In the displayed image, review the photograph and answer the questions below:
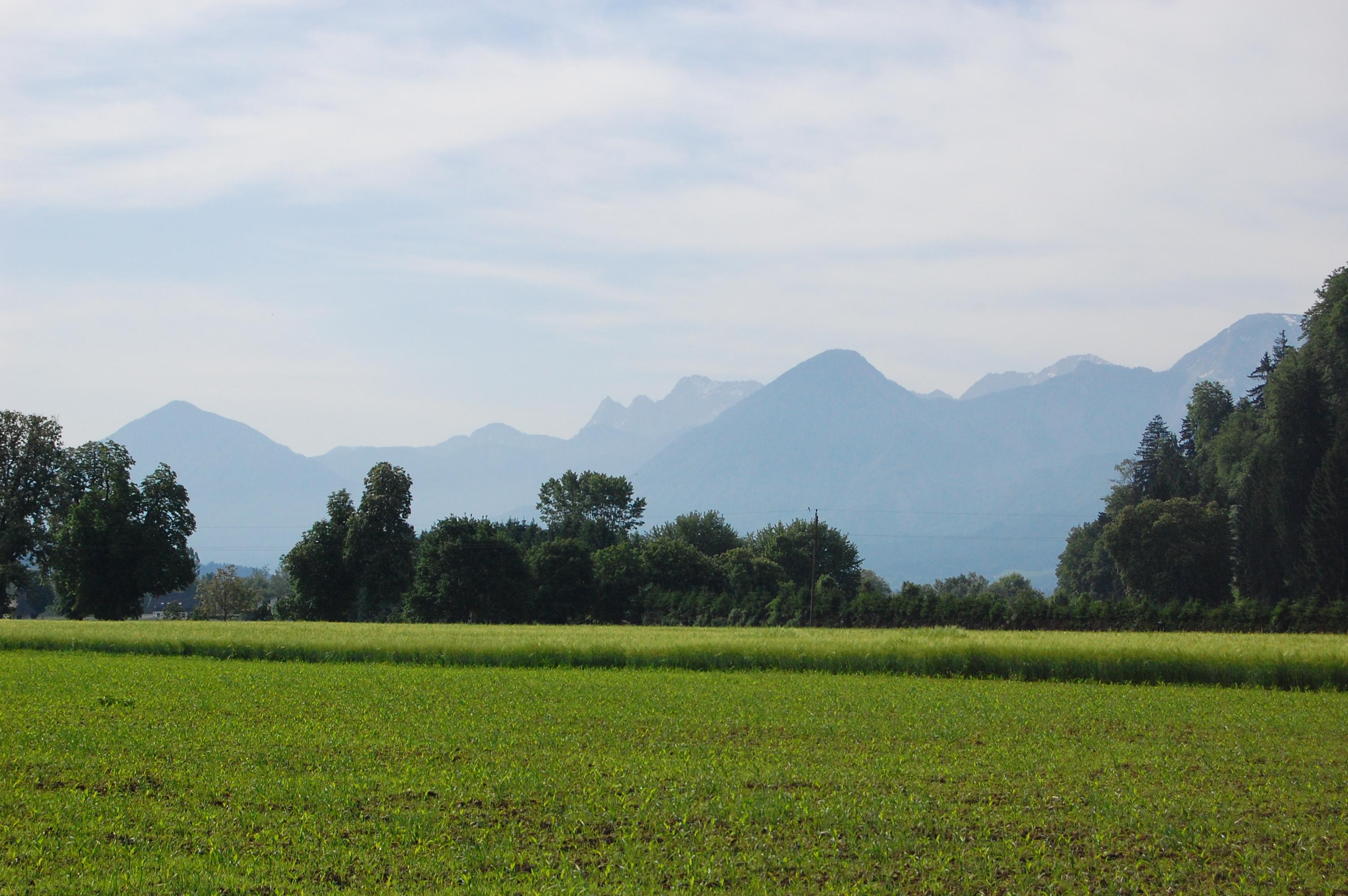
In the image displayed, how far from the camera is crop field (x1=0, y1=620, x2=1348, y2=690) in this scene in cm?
3262

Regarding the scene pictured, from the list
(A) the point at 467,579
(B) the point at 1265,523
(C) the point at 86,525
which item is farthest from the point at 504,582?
(B) the point at 1265,523

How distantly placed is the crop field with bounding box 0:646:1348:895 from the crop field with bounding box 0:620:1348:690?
25.5 ft

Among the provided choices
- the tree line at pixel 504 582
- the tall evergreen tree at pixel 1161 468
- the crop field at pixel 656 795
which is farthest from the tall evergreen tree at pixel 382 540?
the tall evergreen tree at pixel 1161 468

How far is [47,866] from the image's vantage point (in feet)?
35.7

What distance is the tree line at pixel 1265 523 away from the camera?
6400 cm

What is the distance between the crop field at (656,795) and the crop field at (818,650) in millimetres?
7770

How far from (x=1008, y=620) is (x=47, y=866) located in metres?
64.8

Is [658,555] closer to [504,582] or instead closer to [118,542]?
[504,582]

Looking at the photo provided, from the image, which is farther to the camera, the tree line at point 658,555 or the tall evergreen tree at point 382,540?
the tall evergreen tree at point 382,540

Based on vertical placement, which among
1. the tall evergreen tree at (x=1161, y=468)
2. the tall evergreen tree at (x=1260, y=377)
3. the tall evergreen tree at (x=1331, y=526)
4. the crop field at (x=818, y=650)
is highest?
the tall evergreen tree at (x=1260, y=377)

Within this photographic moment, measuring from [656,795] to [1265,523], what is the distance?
83.8 m

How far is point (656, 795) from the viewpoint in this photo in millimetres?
14555

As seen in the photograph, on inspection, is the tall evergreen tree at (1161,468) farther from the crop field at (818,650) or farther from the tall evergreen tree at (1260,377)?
the crop field at (818,650)

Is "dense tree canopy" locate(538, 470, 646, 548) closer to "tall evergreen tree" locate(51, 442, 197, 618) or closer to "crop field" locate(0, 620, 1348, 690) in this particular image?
"tall evergreen tree" locate(51, 442, 197, 618)
